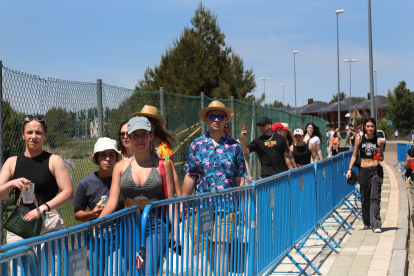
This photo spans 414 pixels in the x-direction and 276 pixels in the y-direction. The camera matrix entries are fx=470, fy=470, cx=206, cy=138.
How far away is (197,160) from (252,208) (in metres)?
0.89

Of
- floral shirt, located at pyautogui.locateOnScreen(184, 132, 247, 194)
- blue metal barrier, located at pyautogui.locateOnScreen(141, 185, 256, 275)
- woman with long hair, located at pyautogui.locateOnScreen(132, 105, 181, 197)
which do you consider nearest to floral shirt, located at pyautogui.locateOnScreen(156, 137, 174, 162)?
woman with long hair, located at pyautogui.locateOnScreen(132, 105, 181, 197)

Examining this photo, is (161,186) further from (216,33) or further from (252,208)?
(216,33)

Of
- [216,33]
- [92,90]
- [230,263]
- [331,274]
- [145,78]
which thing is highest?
[216,33]

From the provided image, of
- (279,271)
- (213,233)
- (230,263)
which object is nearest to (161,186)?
(213,233)

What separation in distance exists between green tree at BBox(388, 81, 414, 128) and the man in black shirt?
67.9m

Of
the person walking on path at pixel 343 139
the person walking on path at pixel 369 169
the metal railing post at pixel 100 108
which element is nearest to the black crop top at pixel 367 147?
the person walking on path at pixel 369 169

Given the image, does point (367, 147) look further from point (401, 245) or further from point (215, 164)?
point (215, 164)

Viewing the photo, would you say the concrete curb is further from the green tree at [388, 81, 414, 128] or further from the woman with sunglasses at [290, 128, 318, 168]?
the green tree at [388, 81, 414, 128]

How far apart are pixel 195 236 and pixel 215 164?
911mm

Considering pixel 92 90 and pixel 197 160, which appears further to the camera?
pixel 92 90

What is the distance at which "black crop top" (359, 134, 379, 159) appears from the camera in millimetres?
8156

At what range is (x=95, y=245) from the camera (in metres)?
2.34

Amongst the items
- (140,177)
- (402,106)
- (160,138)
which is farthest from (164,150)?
(402,106)

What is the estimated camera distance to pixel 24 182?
3.46 meters
